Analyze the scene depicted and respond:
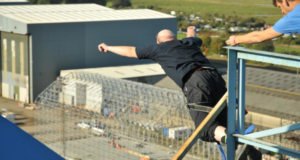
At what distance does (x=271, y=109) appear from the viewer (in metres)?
22.7

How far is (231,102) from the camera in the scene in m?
4.55

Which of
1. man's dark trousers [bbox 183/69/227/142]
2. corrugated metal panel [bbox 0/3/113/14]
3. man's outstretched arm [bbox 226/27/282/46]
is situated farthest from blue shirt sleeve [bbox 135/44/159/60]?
corrugated metal panel [bbox 0/3/113/14]

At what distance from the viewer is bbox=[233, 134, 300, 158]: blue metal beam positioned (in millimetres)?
4137

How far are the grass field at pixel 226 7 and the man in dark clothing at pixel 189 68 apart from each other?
7852cm

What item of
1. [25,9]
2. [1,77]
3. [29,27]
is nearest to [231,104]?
[29,27]

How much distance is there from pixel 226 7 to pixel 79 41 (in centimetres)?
7256

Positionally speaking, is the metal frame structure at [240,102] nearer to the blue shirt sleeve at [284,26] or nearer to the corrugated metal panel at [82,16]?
the blue shirt sleeve at [284,26]

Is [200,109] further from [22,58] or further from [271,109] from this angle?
[22,58]

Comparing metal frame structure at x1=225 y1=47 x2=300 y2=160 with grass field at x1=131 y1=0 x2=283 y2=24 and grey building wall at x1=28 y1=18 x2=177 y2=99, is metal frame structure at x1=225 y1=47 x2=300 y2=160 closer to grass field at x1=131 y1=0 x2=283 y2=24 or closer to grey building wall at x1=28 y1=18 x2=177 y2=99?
grey building wall at x1=28 y1=18 x2=177 y2=99

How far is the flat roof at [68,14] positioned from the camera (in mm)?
34625

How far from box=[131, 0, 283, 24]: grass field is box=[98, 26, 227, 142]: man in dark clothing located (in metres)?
78.5

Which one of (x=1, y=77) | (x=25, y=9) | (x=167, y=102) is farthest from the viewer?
(x=25, y=9)

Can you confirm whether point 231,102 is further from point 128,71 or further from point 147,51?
point 128,71

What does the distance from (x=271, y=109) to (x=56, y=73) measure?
52.8 ft
